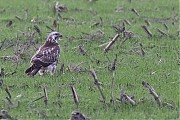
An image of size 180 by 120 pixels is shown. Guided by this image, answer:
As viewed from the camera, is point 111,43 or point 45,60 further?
point 111,43

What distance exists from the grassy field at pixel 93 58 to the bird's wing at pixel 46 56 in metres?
0.25

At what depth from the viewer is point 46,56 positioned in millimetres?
12945

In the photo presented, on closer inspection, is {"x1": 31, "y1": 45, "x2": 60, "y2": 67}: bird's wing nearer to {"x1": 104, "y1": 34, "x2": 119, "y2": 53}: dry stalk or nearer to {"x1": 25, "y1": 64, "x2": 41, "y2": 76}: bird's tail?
{"x1": 25, "y1": 64, "x2": 41, "y2": 76}: bird's tail

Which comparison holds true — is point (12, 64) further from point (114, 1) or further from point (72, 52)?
point (114, 1)

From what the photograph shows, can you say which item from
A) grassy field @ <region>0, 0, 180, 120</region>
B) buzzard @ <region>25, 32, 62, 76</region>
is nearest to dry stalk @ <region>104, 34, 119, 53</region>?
grassy field @ <region>0, 0, 180, 120</region>

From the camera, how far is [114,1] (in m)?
20.9

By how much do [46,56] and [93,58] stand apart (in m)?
1.23

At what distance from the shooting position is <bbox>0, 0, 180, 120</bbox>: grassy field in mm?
10164

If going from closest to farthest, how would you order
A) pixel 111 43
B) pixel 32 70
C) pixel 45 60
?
pixel 32 70 → pixel 45 60 → pixel 111 43

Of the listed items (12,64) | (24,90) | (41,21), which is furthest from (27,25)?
(24,90)

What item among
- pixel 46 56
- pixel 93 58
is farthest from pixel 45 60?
pixel 93 58

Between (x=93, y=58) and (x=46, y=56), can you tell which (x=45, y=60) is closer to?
(x=46, y=56)

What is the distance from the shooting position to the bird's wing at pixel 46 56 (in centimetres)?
1270

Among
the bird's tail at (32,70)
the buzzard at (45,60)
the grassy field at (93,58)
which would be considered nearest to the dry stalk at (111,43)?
the grassy field at (93,58)
